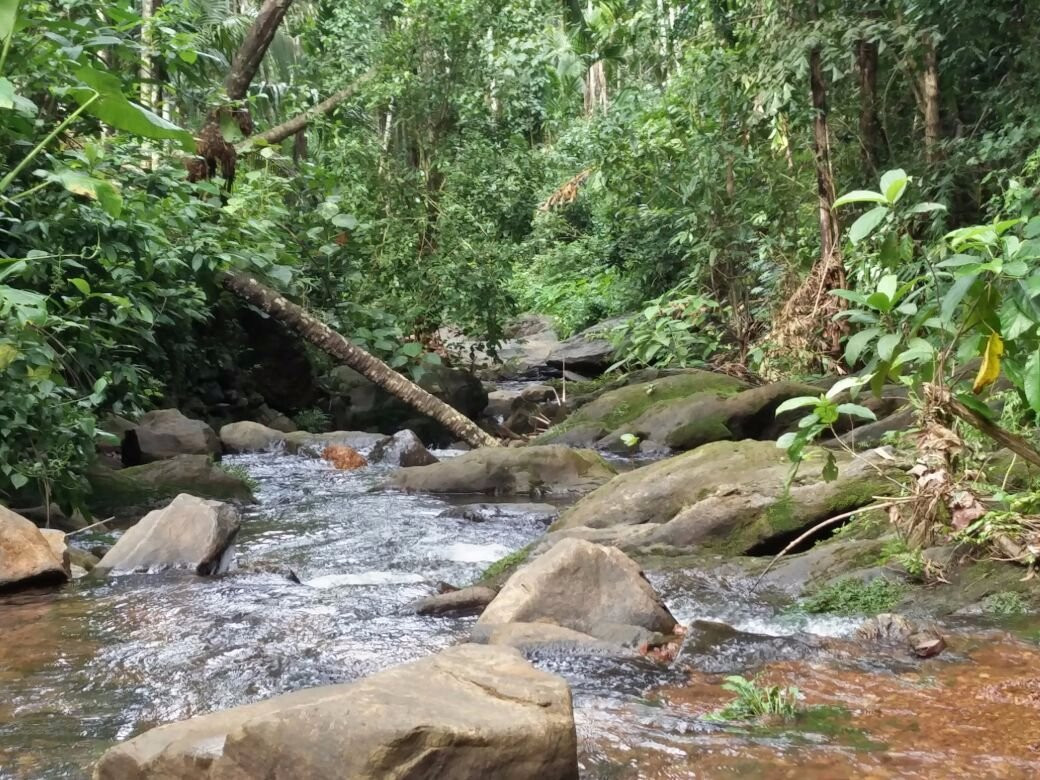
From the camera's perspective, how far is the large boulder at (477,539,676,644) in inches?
172

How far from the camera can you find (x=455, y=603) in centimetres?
495

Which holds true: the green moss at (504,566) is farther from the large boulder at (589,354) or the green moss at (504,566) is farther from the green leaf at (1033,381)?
the large boulder at (589,354)

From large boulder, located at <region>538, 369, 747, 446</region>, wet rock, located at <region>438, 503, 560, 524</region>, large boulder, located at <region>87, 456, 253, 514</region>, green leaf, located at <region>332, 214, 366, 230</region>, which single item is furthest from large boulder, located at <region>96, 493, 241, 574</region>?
green leaf, located at <region>332, 214, 366, 230</region>

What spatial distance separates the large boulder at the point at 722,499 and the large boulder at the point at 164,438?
14.1 feet

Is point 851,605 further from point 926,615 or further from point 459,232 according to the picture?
point 459,232

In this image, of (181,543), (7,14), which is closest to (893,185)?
(7,14)

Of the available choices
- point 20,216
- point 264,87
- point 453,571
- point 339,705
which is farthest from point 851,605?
point 264,87

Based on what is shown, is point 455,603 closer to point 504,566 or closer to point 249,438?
point 504,566

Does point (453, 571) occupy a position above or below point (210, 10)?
below

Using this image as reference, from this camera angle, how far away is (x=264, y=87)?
1622cm

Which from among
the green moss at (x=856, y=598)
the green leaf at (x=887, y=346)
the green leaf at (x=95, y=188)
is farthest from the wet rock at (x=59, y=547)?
the green leaf at (x=887, y=346)

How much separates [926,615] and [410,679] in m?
2.60

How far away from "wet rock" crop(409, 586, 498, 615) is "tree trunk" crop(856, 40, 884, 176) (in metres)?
8.10

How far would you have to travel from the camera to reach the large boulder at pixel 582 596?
437cm
